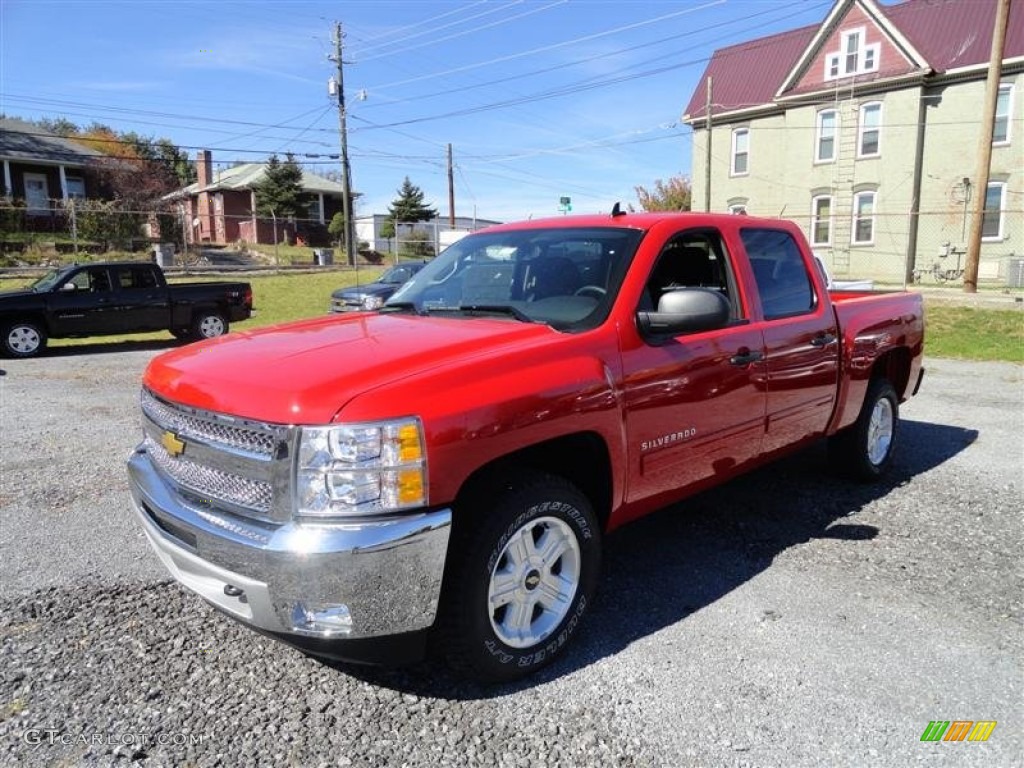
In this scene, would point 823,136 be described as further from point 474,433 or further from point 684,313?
point 474,433

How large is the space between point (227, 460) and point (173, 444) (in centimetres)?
43

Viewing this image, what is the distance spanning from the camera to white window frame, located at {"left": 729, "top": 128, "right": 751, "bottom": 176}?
Answer: 1254 inches

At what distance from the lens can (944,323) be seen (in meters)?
14.7

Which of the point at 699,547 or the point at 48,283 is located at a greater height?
the point at 48,283

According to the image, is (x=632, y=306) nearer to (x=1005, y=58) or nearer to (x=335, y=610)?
(x=335, y=610)

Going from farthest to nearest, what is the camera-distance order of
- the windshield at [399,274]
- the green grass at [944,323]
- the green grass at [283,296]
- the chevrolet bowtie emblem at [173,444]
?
the windshield at [399,274] → the green grass at [283,296] → the green grass at [944,323] → the chevrolet bowtie emblem at [173,444]

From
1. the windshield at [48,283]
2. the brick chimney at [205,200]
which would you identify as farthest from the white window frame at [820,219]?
the brick chimney at [205,200]

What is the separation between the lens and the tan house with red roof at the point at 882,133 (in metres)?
25.5

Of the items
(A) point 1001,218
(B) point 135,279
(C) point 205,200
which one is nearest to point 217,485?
(B) point 135,279

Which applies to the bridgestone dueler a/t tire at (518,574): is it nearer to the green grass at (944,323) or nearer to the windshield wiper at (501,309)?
the windshield wiper at (501,309)

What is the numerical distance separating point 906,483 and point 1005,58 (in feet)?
85.9

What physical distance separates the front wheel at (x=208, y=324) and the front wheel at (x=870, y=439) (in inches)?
518

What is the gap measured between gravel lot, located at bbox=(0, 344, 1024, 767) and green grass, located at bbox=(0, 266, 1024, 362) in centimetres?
773

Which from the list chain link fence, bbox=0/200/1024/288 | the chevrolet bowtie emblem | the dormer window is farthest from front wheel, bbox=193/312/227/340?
the dormer window
